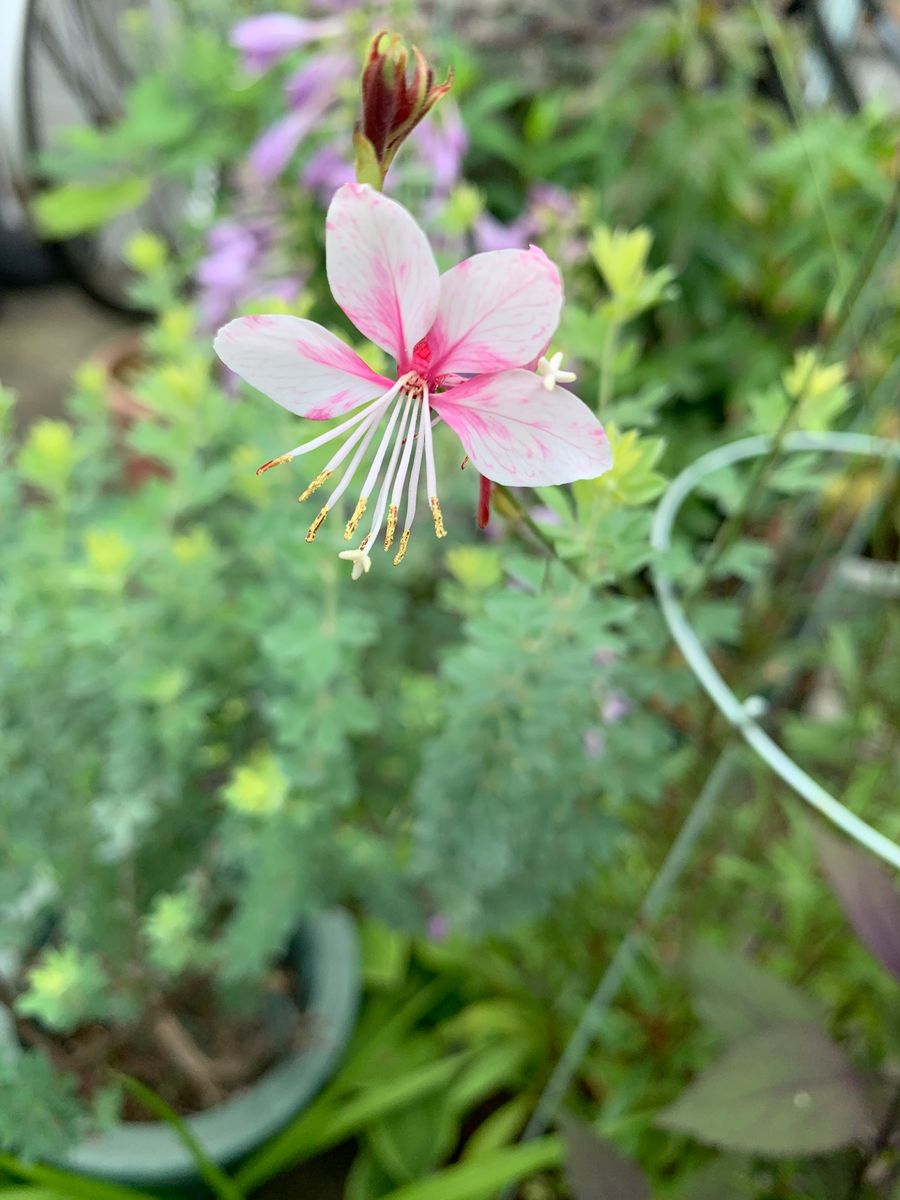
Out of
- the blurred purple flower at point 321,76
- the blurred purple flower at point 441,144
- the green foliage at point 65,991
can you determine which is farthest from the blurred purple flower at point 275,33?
the green foliage at point 65,991

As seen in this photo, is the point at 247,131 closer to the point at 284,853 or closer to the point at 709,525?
the point at 709,525

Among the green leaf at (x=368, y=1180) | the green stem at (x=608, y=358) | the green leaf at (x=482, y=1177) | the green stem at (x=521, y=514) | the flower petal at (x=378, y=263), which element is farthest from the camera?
the green leaf at (x=368, y=1180)

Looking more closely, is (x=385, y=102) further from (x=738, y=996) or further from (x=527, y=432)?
(x=738, y=996)

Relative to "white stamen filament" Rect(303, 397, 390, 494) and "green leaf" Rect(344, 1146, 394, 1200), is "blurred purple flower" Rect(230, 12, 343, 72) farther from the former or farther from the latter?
"green leaf" Rect(344, 1146, 394, 1200)

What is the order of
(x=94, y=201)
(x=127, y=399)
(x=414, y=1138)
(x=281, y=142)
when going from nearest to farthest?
(x=414, y=1138) < (x=281, y=142) < (x=94, y=201) < (x=127, y=399)

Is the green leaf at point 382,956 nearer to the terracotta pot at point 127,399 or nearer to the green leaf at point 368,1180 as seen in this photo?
the green leaf at point 368,1180

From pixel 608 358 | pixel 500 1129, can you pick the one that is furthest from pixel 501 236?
pixel 500 1129
